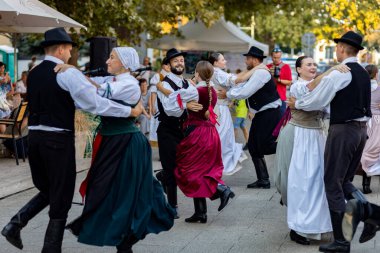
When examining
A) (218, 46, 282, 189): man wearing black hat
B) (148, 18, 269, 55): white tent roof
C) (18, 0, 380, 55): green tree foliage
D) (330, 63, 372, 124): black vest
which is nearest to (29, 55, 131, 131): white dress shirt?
(330, 63, 372, 124): black vest

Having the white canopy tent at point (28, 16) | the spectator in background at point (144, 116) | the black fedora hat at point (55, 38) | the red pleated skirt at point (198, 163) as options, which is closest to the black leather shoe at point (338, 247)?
the red pleated skirt at point (198, 163)

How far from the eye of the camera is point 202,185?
8727 millimetres

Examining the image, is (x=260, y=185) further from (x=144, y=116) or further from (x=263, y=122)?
(x=144, y=116)

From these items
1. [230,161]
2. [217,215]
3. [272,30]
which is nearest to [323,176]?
[217,215]

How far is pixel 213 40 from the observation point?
2747 cm

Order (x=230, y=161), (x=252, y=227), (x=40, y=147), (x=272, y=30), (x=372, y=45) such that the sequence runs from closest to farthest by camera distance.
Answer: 1. (x=40, y=147)
2. (x=252, y=227)
3. (x=230, y=161)
4. (x=372, y=45)
5. (x=272, y=30)

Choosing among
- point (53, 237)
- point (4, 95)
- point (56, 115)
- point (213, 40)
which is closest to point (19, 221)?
point (53, 237)

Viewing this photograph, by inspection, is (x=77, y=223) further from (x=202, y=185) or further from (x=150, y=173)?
(x=202, y=185)

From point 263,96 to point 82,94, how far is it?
5.16 metres

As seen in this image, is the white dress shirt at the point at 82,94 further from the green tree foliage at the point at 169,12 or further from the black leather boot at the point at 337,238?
the green tree foliage at the point at 169,12

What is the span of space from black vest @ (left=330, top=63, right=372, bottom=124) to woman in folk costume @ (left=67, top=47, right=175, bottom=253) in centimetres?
164

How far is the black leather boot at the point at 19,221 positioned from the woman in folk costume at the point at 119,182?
0.40 m

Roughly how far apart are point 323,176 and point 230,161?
164 inches

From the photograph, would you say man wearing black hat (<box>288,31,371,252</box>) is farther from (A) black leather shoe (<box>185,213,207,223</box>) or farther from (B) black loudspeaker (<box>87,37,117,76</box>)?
(B) black loudspeaker (<box>87,37,117,76</box>)
